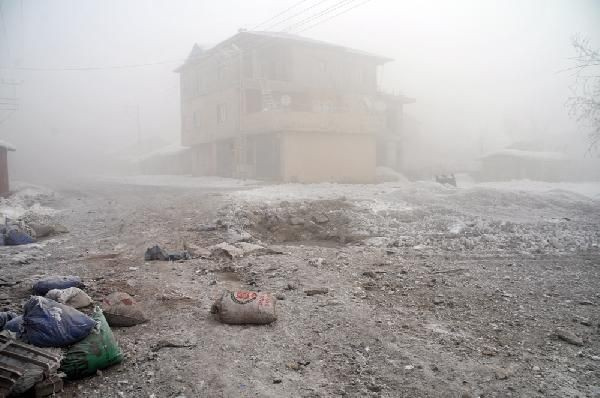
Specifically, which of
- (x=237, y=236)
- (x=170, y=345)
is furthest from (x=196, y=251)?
(x=170, y=345)

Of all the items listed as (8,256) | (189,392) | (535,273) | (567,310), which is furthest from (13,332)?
(535,273)

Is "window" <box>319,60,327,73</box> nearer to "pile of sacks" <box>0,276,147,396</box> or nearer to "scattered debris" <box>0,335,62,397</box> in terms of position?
"pile of sacks" <box>0,276,147,396</box>

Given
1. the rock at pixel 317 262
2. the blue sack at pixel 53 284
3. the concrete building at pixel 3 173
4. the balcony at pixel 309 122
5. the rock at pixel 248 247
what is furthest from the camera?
the balcony at pixel 309 122

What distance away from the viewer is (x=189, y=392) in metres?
2.89

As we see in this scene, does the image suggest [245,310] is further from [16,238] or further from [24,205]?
[24,205]

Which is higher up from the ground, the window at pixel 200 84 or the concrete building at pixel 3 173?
the window at pixel 200 84

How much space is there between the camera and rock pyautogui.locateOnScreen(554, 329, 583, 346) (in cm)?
372

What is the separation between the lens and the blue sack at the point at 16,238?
7.57m

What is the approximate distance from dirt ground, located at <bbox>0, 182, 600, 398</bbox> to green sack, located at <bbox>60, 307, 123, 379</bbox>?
0.28 feet

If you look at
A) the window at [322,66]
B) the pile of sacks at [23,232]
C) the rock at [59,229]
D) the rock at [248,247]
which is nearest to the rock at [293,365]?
the rock at [248,247]

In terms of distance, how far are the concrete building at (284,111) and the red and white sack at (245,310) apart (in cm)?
1771

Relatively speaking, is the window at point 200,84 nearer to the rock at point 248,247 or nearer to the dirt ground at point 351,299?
the dirt ground at point 351,299

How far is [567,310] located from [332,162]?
743 inches

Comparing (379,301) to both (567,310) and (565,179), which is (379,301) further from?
(565,179)
